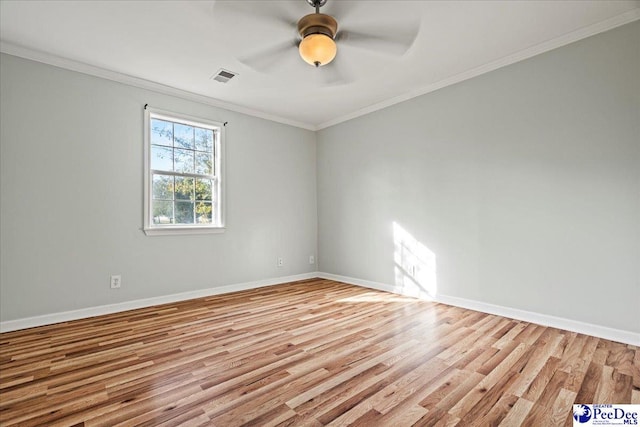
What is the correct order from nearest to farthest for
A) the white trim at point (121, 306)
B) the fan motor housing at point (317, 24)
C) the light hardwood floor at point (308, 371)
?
the light hardwood floor at point (308, 371), the fan motor housing at point (317, 24), the white trim at point (121, 306)

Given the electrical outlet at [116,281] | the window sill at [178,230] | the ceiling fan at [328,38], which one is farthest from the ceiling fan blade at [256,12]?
the electrical outlet at [116,281]

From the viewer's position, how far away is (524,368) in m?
2.04

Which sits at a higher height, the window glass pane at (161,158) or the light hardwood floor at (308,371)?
the window glass pane at (161,158)

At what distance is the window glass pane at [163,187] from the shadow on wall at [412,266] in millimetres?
2952

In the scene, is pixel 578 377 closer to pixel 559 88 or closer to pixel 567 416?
pixel 567 416

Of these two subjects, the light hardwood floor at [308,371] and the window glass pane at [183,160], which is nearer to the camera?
the light hardwood floor at [308,371]

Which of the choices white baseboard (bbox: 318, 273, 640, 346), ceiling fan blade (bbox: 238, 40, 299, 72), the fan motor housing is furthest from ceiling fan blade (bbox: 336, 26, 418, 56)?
white baseboard (bbox: 318, 273, 640, 346)

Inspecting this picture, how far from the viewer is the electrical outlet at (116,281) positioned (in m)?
3.37

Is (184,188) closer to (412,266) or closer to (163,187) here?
(163,187)

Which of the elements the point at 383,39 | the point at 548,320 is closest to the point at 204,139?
the point at 383,39

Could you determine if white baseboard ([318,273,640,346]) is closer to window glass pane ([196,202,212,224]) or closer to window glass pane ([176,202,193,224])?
window glass pane ([196,202,212,224])

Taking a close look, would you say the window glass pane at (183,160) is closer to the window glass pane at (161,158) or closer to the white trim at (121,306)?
the window glass pane at (161,158)

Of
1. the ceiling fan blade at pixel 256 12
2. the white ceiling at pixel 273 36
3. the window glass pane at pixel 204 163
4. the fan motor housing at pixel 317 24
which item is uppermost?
the white ceiling at pixel 273 36

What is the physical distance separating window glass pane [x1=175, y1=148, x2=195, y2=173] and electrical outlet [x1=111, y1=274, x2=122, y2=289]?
142 cm
